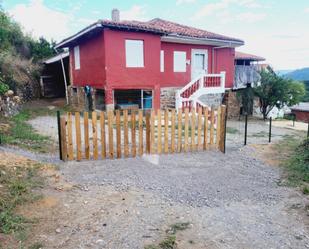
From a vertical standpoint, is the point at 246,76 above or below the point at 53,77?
below

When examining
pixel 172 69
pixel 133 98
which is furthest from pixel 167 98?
pixel 133 98

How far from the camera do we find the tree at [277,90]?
61.9 feet

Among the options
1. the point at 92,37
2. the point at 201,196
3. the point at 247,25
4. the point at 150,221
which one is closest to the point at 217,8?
the point at 247,25

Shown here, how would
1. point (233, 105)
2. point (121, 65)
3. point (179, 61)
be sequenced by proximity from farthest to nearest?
point (233, 105)
point (179, 61)
point (121, 65)

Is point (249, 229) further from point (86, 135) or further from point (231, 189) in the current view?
point (86, 135)

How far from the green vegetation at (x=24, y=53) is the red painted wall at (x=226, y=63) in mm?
13655

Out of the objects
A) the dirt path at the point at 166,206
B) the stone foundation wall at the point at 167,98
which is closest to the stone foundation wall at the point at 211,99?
the stone foundation wall at the point at 167,98

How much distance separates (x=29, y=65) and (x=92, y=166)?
1807cm

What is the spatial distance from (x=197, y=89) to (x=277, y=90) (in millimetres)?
7429

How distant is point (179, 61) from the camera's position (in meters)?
17.0

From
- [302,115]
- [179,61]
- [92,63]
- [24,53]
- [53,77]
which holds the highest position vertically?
[24,53]

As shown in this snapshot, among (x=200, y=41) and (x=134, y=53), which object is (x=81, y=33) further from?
(x=200, y=41)

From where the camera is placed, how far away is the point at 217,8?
51.0 ft

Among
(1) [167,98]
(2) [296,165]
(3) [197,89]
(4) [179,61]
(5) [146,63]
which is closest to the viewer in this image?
(2) [296,165]
